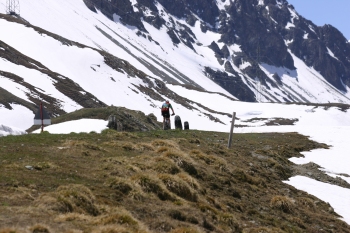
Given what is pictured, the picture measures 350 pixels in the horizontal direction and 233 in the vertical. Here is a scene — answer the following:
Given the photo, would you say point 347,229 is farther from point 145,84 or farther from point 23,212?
point 145,84

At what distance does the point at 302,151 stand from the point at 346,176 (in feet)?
21.5

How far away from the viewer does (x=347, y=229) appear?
16.0 meters

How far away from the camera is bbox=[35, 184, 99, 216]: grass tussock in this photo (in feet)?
33.7

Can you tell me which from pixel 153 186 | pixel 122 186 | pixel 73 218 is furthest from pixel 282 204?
pixel 73 218

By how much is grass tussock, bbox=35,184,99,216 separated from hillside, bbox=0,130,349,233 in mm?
24

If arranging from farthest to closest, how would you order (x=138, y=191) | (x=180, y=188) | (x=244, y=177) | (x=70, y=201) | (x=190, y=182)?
(x=244, y=177)
(x=190, y=182)
(x=180, y=188)
(x=138, y=191)
(x=70, y=201)

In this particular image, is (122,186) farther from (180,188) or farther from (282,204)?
(282,204)

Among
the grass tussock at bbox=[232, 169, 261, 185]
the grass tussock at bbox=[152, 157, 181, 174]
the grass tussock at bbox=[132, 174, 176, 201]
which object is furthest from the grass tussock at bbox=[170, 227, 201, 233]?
the grass tussock at bbox=[232, 169, 261, 185]

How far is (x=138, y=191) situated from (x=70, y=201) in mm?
2363

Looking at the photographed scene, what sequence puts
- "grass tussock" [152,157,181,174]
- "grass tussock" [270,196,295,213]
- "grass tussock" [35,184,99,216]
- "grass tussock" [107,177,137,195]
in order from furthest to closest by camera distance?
"grass tussock" [270,196,295,213], "grass tussock" [152,157,181,174], "grass tussock" [107,177,137,195], "grass tussock" [35,184,99,216]

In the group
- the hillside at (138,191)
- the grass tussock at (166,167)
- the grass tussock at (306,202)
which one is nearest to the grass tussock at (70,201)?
the hillside at (138,191)

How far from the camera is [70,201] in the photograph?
10523 millimetres

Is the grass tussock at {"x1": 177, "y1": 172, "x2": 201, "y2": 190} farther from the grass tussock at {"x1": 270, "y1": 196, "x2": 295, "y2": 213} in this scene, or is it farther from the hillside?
the grass tussock at {"x1": 270, "y1": 196, "x2": 295, "y2": 213}

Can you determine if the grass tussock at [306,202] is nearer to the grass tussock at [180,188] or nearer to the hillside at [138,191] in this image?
the hillside at [138,191]
